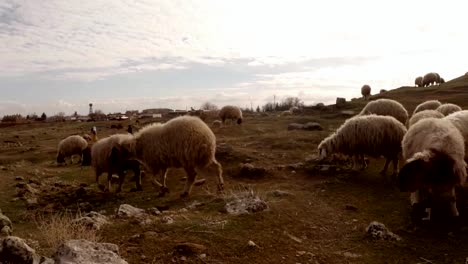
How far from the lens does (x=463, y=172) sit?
8.42 metres

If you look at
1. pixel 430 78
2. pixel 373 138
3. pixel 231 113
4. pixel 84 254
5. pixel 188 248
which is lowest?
pixel 188 248

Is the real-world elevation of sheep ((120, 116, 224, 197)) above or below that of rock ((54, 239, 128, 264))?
above

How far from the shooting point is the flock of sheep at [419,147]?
8.30 m

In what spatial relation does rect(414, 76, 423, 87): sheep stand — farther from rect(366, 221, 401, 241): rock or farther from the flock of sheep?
rect(366, 221, 401, 241): rock

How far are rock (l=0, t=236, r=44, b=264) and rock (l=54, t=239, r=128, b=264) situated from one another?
33 cm

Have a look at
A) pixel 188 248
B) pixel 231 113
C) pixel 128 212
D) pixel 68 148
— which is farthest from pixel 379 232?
pixel 231 113

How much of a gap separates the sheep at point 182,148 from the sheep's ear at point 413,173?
5423mm

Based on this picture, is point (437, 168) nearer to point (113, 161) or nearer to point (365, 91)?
point (113, 161)

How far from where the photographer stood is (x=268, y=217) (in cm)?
845

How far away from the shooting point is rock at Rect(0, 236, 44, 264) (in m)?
5.25

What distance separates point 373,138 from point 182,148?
5.96 m

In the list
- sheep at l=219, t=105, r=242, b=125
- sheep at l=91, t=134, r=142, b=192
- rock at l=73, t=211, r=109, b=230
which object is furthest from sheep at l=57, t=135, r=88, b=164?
rock at l=73, t=211, r=109, b=230

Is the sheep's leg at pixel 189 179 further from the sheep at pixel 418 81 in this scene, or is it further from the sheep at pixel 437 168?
the sheep at pixel 418 81

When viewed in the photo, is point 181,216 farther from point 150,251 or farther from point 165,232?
point 150,251
